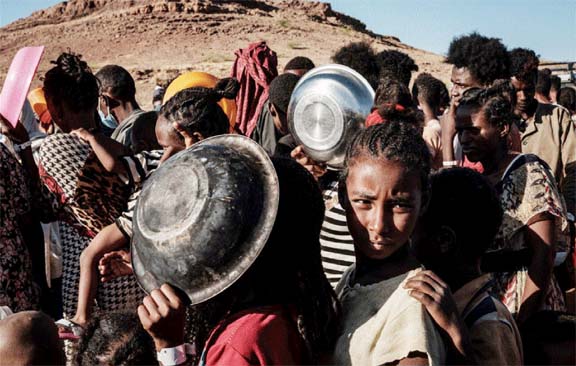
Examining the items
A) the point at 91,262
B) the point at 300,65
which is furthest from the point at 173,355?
the point at 300,65

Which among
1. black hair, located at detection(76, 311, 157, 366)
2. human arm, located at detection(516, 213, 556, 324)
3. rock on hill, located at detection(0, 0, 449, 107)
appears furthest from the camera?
rock on hill, located at detection(0, 0, 449, 107)

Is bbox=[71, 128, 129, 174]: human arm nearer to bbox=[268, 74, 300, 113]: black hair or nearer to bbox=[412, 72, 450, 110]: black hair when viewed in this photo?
bbox=[268, 74, 300, 113]: black hair

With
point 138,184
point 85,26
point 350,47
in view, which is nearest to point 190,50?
point 85,26

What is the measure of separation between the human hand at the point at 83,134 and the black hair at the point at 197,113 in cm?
43

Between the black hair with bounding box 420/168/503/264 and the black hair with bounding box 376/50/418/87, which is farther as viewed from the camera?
the black hair with bounding box 376/50/418/87

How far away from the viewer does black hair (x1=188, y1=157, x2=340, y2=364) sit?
6.48ft

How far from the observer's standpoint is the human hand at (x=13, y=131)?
155 inches

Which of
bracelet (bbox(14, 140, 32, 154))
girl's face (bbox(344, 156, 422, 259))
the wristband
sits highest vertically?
bracelet (bbox(14, 140, 32, 154))

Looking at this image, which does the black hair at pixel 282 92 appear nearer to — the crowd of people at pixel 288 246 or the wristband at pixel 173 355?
the crowd of people at pixel 288 246

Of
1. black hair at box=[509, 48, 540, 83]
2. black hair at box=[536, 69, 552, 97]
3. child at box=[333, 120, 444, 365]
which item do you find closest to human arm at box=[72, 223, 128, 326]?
child at box=[333, 120, 444, 365]

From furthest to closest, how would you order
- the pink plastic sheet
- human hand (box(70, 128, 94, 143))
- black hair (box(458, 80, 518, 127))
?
human hand (box(70, 128, 94, 143)), the pink plastic sheet, black hair (box(458, 80, 518, 127))

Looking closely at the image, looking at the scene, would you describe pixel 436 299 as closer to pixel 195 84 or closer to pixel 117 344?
pixel 117 344

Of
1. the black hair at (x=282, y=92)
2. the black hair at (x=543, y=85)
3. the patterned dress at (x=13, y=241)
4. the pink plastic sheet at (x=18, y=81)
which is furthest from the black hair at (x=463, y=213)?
the black hair at (x=543, y=85)

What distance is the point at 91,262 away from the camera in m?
3.47
